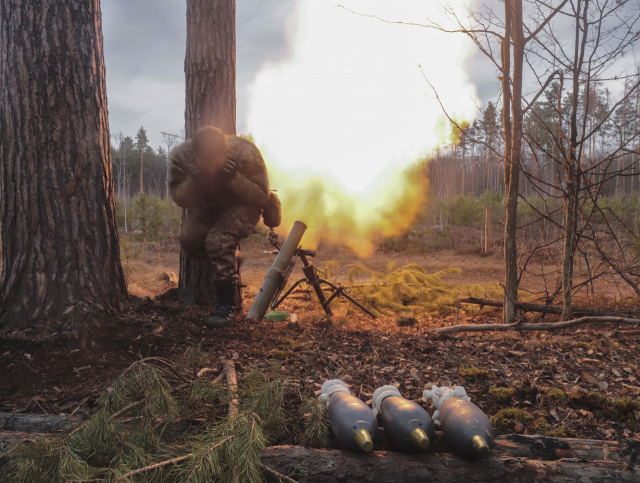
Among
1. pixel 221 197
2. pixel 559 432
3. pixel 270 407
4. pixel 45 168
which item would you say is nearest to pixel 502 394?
pixel 559 432

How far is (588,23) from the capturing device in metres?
4.56

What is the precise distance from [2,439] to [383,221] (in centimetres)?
1705

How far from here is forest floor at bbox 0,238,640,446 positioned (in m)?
2.48

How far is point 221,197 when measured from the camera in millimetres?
4223

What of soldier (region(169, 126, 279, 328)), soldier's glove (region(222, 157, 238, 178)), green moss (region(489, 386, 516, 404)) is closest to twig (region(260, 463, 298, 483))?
green moss (region(489, 386, 516, 404))

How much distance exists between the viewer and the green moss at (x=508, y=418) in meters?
2.28

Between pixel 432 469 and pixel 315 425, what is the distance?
0.54 m

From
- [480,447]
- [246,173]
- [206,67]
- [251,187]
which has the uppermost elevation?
[206,67]

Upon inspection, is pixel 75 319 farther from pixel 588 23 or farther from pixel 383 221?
pixel 383 221

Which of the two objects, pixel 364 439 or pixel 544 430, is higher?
pixel 364 439

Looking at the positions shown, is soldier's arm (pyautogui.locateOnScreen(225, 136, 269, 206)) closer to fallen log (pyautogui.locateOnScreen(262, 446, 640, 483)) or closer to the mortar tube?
the mortar tube

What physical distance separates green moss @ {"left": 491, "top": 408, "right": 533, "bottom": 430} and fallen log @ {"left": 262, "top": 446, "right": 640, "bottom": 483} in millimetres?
619

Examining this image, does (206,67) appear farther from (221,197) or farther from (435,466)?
(435,466)

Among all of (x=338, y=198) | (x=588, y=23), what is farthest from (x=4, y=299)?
(x=338, y=198)
